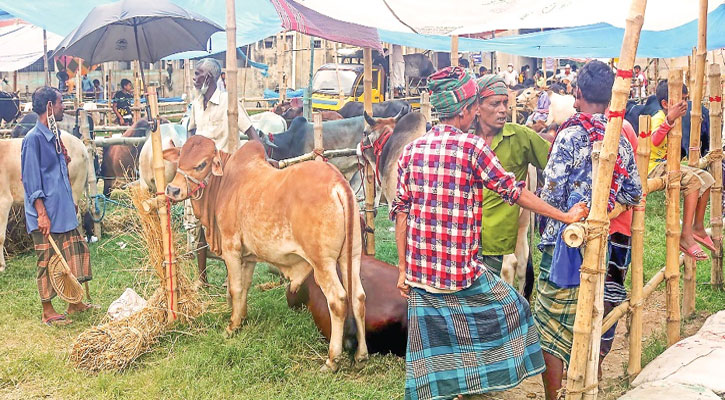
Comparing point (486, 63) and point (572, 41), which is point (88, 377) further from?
point (486, 63)

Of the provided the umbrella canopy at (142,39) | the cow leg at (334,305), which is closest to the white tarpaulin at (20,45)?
the umbrella canopy at (142,39)

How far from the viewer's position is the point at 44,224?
5.44m

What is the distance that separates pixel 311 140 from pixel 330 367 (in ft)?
13.3

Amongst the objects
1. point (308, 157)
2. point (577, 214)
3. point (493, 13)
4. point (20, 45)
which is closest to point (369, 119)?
point (308, 157)

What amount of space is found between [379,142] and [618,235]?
2986 mm

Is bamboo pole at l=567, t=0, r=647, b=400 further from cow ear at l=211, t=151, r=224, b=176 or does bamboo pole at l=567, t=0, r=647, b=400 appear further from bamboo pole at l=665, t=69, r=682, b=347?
cow ear at l=211, t=151, r=224, b=176

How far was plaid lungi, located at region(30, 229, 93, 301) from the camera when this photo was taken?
553cm

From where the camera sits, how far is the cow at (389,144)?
21.0 ft

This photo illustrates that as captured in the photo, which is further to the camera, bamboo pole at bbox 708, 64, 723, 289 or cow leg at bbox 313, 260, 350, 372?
bamboo pole at bbox 708, 64, 723, 289

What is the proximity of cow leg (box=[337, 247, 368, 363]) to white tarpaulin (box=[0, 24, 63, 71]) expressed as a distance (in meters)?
12.4

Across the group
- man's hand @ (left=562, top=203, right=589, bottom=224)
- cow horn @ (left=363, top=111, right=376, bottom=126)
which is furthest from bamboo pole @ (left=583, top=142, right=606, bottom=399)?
cow horn @ (left=363, top=111, right=376, bottom=126)

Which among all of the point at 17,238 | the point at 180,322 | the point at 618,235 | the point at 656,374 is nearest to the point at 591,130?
the point at 618,235

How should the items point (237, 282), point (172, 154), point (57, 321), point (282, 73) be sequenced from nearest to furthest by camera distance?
point (237, 282) → point (172, 154) → point (57, 321) → point (282, 73)

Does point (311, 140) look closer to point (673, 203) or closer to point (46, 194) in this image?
point (46, 194)
